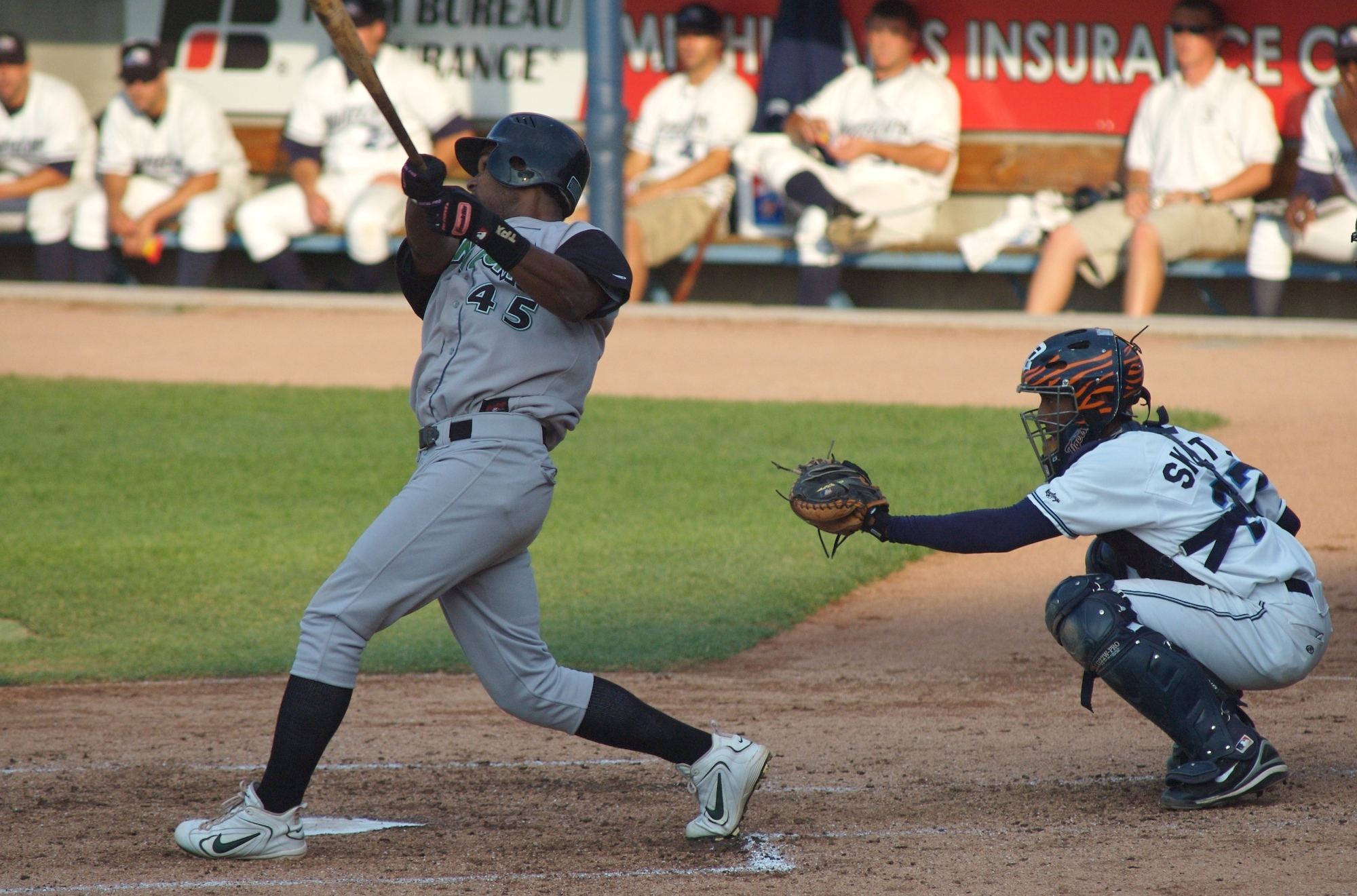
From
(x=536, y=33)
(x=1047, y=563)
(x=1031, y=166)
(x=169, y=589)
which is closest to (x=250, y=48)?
(x=536, y=33)

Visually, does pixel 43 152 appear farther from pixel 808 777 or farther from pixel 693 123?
pixel 808 777

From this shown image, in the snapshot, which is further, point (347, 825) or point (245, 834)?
point (347, 825)

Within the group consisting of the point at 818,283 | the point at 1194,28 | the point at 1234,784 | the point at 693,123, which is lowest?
the point at 818,283

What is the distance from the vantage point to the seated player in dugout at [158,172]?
1181 centimetres

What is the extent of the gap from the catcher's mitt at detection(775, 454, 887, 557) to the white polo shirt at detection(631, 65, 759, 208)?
8.36 meters

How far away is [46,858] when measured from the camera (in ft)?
10.1

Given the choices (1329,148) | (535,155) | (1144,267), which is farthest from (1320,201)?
(535,155)

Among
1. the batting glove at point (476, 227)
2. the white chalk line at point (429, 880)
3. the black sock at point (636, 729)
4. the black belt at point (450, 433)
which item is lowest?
the white chalk line at point (429, 880)

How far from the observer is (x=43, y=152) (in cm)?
1226

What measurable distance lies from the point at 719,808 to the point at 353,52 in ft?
5.70

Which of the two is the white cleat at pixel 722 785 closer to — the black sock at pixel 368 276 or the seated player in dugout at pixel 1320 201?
the seated player in dugout at pixel 1320 201

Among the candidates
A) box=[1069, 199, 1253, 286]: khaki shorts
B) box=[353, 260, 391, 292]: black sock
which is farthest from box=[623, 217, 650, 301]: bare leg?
box=[1069, 199, 1253, 286]: khaki shorts

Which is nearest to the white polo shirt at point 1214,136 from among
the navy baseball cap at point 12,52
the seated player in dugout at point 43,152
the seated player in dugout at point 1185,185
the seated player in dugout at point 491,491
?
the seated player in dugout at point 1185,185

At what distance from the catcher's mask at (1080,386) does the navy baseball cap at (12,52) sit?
10.8 m
